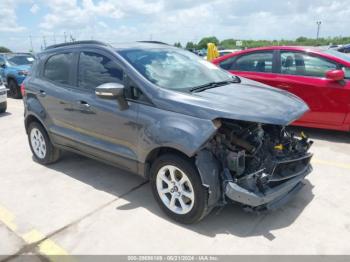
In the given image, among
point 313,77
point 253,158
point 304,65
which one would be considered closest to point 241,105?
point 253,158

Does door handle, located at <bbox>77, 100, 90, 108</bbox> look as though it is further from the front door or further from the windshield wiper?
the windshield wiper

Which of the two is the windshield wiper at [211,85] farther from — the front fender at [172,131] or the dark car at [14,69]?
the dark car at [14,69]

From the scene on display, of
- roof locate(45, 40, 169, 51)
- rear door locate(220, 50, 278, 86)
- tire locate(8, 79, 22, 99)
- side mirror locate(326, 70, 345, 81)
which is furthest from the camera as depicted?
tire locate(8, 79, 22, 99)

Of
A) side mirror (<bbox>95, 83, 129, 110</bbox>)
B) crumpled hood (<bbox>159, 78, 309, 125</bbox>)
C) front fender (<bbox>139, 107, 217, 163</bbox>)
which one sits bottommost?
front fender (<bbox>139, 107, 217, 163</bbox>)

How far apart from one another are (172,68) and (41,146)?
2610 millimetres

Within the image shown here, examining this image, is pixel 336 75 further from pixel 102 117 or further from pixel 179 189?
pixel 102 117

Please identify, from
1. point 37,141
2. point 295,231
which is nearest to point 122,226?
point 295,231

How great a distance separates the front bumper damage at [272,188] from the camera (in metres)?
3.04

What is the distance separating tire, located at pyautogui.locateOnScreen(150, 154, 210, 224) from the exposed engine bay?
26 cm

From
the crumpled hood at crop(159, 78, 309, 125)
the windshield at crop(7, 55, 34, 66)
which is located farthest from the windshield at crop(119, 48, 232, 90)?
the windshield at crop(7, 55, 34, 66)

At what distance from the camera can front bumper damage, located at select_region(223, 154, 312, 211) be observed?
3043 millimetres

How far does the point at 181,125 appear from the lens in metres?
3.18

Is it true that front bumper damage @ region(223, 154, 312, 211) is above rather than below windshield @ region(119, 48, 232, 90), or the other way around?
below

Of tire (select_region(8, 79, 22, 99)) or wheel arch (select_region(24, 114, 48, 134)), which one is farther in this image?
tire (select_region(8, 79, 22, 99))
